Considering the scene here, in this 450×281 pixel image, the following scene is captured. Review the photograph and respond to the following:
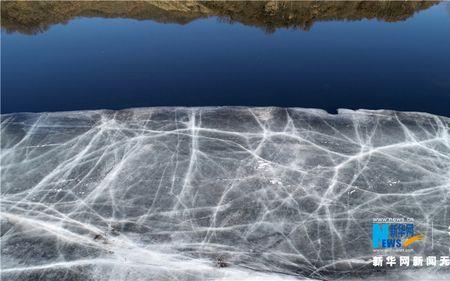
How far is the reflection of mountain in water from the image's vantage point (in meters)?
17.9

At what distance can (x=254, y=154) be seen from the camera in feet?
36.0

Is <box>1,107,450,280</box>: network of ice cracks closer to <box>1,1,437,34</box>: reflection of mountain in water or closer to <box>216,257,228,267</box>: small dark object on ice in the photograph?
<box>216,257,228,267</box>: small dark object on ice

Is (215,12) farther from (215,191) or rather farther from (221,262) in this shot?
(221,262)

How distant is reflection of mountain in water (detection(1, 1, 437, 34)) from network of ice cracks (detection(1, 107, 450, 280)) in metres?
6.96

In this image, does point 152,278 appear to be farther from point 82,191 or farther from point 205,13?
point 205,13

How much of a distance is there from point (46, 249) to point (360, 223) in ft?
23.9

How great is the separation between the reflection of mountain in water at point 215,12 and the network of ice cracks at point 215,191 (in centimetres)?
696

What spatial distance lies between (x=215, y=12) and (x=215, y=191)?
11.2 metres

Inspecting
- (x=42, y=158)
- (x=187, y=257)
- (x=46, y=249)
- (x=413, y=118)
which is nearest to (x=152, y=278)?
(x=187, y=257)

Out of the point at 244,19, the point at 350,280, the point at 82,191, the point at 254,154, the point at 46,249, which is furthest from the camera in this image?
the point at 244,19

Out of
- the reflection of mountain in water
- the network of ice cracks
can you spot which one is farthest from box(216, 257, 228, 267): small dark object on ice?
the reflection of mountain in water

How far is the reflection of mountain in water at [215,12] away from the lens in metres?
17.9

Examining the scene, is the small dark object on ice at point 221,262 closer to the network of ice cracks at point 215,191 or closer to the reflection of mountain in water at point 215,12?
the network of ice cracks at point 215,191

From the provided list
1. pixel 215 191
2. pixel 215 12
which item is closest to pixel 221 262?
pixel 215 191
